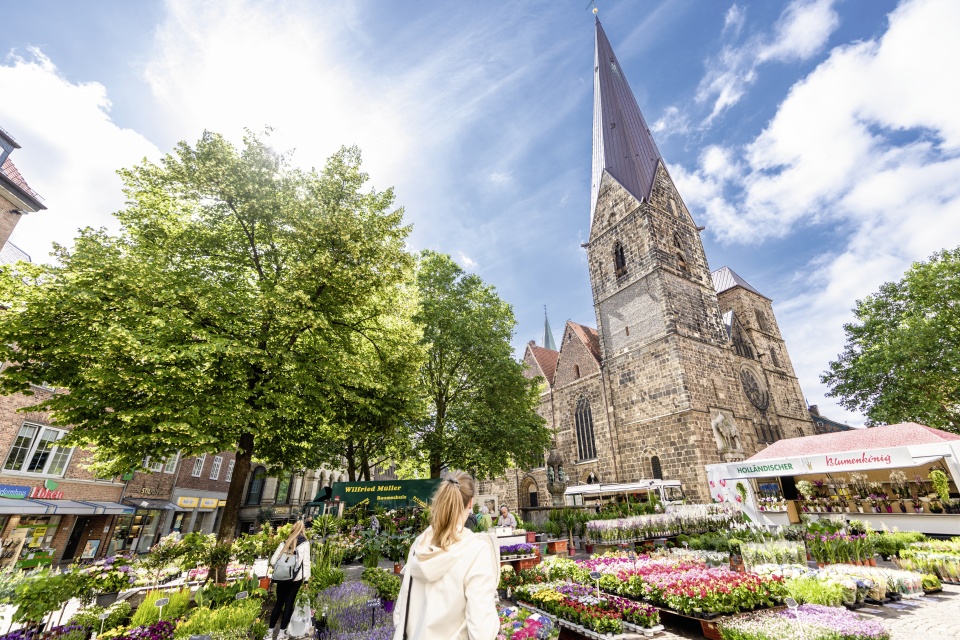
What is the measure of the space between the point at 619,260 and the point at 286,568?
89.1 ft

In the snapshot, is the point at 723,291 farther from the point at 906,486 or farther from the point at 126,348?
the point at 126,348

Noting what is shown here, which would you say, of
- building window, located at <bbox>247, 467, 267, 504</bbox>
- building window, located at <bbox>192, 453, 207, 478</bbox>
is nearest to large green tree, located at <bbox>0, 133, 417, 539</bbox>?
building window, located at <bbox>192, 453, 207, 478</bbox>

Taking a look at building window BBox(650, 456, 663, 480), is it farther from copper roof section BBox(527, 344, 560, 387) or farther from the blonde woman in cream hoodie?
the blonde woman in cream hoodie

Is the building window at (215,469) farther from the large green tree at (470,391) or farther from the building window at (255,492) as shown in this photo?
the large green tree at (470,391)

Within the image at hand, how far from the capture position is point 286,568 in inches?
238

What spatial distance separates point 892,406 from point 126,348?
31328 mm

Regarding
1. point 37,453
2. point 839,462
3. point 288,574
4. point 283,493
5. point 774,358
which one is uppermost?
point 774,358

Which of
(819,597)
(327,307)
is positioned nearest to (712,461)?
(819,597)

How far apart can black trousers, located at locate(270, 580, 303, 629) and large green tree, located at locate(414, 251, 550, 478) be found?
11.2 metres

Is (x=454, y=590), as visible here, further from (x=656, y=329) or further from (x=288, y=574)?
(x=656, y=329)

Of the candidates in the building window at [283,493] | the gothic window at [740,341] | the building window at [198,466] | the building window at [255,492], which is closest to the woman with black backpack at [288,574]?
the building window at [198,466]

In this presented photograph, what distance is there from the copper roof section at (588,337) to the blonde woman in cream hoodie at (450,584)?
2755 cm

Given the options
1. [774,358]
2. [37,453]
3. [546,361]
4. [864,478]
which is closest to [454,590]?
[864,478]

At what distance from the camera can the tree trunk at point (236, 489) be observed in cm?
901
